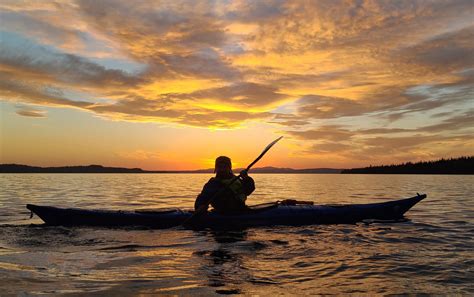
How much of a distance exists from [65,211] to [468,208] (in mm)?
15113

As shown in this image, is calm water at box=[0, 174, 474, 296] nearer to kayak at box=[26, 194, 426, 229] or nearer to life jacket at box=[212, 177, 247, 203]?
kayak at box=[26, 194, 426, 229]

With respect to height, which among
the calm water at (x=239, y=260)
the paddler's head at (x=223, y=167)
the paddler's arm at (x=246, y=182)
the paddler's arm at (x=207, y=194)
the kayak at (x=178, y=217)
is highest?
the paddler's head at (x=223, y=167)

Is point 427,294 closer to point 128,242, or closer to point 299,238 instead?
point 299,238

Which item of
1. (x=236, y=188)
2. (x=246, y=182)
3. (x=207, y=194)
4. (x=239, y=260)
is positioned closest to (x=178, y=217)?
(x=207, y=194)

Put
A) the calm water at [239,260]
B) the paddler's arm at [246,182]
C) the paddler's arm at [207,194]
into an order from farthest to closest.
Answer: the paddler's arm at [246,182]
the paddler's arm at [207,194]
the calm water at [239,260]

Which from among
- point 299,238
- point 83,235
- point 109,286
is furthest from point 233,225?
point 109,286

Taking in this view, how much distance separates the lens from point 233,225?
10.1m

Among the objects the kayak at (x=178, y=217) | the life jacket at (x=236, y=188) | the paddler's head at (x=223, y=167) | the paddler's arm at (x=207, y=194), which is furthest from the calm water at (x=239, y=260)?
the paddler's head at (x=223, y=167)

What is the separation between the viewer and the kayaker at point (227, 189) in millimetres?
9961

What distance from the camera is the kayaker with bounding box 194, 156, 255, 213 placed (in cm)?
996

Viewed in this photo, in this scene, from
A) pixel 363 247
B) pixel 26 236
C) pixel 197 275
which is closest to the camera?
pixel 197 275

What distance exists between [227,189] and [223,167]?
0.61 meters

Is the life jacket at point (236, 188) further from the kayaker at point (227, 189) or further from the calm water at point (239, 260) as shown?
the calm water at point (239, 260)

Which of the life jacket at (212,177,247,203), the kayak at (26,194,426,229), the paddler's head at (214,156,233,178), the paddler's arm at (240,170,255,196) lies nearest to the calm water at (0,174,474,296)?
the kayak at (26,194,426,229)
